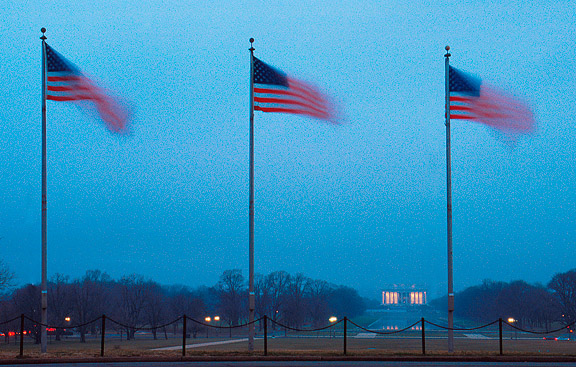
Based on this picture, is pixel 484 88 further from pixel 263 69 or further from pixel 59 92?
pixel 59 92

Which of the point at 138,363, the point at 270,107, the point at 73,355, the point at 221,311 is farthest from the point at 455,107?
the point at 221,311

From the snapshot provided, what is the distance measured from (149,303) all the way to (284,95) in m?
73.2

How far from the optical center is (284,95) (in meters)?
22.6

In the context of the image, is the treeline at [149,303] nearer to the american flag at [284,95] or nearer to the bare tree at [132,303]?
the bare tree at [132,303]

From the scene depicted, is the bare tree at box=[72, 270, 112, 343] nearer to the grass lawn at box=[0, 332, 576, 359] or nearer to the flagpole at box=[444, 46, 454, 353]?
the grass lawn at box=[0, 332, 576, 359]

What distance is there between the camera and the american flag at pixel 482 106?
22.0 metres

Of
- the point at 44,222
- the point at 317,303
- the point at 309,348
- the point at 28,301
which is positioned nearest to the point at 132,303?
the point at 28,301

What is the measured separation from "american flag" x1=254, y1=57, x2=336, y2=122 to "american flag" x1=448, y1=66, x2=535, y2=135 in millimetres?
4519

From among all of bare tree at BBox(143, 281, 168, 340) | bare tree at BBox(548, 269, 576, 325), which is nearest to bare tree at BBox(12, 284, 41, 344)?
bare tree at BBox(143, 281, 168, 340)

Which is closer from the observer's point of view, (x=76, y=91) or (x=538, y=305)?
(x=76, y=91)

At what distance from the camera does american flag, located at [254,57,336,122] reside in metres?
22.4

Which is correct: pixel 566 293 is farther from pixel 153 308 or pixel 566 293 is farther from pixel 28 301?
pixel 28 301

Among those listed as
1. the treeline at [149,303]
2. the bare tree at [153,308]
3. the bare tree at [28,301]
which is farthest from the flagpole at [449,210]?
the bare tree at [153,308]

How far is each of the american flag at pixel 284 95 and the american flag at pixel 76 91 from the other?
15.4 feet
